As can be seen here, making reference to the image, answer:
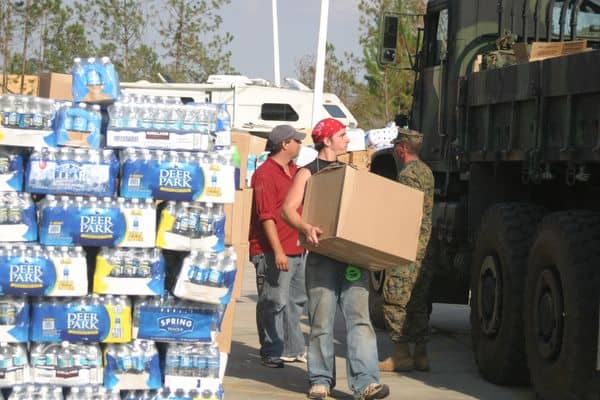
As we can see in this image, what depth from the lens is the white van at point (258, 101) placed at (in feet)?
109

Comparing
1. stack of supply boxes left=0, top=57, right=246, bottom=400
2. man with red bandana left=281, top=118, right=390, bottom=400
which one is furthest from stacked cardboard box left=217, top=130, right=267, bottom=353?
stack of supply boxes left=0, top=57, right=246, bottom=400

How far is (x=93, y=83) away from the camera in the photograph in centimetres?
711

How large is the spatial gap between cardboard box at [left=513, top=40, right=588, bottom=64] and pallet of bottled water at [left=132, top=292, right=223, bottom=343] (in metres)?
3.31

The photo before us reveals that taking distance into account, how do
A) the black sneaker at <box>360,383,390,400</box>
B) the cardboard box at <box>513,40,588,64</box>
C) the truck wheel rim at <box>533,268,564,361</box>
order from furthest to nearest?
the cardboard box at <box>513,40,588,64</box>
the black sneaker at <box>360,383,390,400</box>
the truck wheel rim at <box>533,268,564,361</box>

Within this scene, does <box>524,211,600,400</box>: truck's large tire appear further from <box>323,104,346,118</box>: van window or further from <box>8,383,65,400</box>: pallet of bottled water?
<box>323,104,346,118</box>: van window

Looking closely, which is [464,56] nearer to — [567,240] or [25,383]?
[567,240]

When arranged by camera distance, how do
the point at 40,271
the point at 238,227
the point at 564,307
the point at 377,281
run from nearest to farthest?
the point at 40,271
the point at 564,307
the point at 238,227
the point at 377,281

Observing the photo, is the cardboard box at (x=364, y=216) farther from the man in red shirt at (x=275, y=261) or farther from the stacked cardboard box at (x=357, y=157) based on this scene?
the stacked cardboard box at (x=357, y=157)

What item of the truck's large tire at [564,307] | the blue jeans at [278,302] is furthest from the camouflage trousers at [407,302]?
the truck's large tire at [564,307]

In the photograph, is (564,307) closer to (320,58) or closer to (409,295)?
(409,295)

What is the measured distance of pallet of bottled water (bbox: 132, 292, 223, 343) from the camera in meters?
7.18

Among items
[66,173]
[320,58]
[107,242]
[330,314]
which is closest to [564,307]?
[330,314]

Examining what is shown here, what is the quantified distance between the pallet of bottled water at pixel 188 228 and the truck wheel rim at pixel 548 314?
2.24 m

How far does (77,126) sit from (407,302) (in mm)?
3637
